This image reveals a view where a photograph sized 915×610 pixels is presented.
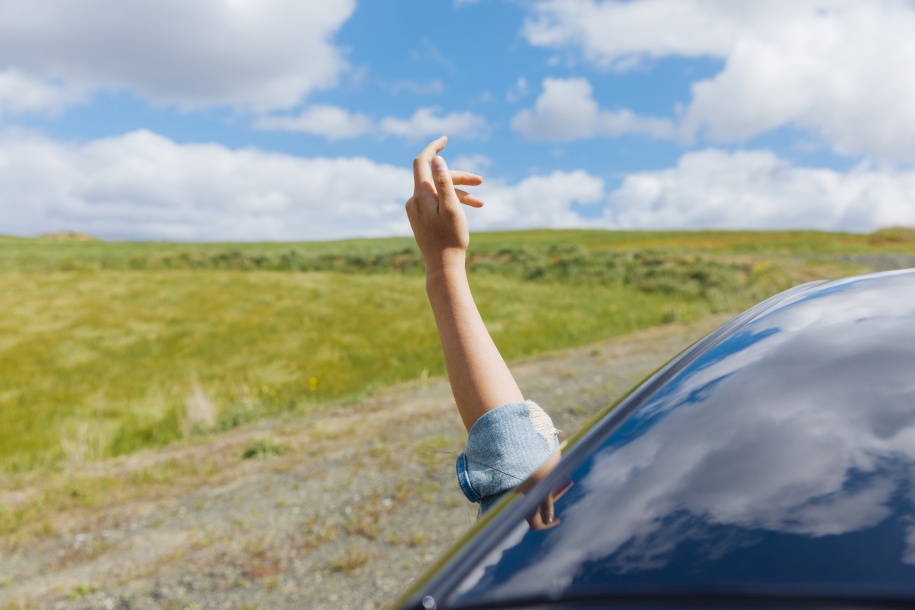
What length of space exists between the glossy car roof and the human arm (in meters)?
0.37

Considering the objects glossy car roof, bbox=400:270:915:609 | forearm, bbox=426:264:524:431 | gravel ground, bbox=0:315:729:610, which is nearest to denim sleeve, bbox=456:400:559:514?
forearm, bbox=426:264:524:431

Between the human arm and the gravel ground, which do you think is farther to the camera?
the gravel ground

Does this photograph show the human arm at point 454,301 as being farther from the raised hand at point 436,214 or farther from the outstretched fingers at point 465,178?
the outstretched fingers at point 465,178

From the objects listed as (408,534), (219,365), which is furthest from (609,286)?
(408,534)

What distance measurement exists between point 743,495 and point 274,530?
4.18 meters

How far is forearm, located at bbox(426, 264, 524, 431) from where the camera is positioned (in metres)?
1.19

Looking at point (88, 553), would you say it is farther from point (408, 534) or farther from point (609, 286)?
point (609, 286)

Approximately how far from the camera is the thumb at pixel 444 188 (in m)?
1.23

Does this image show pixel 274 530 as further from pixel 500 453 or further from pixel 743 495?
pixel 743 495

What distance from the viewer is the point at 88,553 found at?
3982mm

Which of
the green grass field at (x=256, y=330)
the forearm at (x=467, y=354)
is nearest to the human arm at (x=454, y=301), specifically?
the forearm at (x=467, y=354)

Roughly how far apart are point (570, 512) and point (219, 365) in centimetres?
1369

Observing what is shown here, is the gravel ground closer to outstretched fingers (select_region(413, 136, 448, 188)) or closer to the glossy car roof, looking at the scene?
outstretched fingers (select_region(413, 136, 448, 188))

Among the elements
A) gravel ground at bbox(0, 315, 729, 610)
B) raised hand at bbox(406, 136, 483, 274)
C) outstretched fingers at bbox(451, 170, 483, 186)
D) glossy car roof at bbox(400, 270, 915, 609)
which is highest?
outstretched fingers at bbox(451, 170, 483, 186)
